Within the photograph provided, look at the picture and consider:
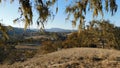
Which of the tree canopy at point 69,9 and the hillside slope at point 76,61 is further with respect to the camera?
the hillside slope at point 76,61

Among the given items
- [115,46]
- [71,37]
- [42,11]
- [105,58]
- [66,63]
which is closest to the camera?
[42,11]

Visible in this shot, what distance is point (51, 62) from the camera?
20312 mm

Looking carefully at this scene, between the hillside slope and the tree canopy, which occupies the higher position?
the tree canopy

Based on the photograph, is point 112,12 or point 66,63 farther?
point 66,63

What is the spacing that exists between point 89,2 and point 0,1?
2995mm

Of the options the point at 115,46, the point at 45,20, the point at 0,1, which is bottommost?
the point at 115,46

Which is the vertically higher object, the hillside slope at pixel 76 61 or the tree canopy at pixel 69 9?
the tree canopy at pixel 69 9

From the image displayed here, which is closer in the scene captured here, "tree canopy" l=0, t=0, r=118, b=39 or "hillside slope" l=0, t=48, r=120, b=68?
"tree canopy" l=0, t=0, r=118, b=39

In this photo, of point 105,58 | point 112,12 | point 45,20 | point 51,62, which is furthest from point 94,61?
point 45,20

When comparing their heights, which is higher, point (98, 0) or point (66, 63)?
point (98, 0)

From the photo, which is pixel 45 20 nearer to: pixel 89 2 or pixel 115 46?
pixel 89 2

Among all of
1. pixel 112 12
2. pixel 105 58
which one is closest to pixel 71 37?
pixel 105 58

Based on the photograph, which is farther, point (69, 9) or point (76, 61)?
point (76, 61)

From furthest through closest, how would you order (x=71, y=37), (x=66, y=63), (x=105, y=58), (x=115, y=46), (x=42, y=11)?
(x=71, y=37), (x=115, y=46), (x=105, y=58), (x=66, y=63), (x=42, y=11)
